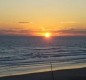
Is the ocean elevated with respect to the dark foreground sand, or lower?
elevated

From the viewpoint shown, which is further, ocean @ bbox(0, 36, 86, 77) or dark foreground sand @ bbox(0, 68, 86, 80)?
ocean @ bbox(0, 36, 86, 77)

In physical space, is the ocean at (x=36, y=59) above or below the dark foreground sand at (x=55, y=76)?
above

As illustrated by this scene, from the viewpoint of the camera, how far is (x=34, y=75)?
22.8 m

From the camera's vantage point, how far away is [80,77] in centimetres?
2166

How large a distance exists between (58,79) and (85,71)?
4661 millimetres

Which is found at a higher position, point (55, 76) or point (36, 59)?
point (36, 59)

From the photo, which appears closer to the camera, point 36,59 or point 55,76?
point 55,76

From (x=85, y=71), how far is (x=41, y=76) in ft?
14.0

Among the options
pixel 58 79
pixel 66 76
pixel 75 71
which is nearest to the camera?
pixel 58 79

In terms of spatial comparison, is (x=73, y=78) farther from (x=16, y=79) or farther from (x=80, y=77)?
(x=16, y=79)

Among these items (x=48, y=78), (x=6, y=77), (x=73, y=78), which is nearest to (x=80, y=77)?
(x=73, y=78)

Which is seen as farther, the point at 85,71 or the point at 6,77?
the point at 85,71

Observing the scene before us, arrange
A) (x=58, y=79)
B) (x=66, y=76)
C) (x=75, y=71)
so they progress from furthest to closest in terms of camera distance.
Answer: (x=75, y=71) → (x=66, y=76) → (x=58, y=79)

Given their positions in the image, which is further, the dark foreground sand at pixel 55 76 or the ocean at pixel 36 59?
the ocean at pixel 36 59
